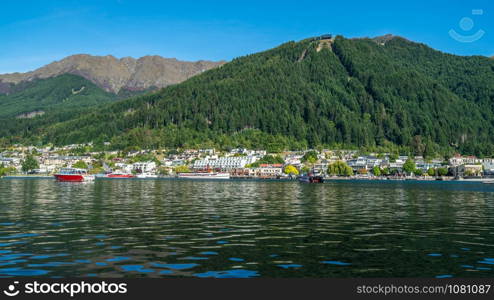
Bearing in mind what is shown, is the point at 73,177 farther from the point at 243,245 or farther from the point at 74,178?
the point at 243,245

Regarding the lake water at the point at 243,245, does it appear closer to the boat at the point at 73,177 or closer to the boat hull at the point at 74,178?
the boat hull at the point at 74,178

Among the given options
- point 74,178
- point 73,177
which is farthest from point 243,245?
point 73,177

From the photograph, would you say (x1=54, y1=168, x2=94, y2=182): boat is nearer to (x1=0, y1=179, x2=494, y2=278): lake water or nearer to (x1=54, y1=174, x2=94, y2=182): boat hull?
(x1=54, y1=174, x2=94, y2=182): boat hull

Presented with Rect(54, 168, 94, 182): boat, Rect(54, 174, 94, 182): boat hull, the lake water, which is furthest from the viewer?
Rect(54, 168, 94, 182): boat

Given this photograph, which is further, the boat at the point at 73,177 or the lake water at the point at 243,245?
the boat at the point at 73,177

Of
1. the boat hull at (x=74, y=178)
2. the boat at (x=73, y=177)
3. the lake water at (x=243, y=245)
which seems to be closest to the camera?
the lake water at (x=243, y=245)

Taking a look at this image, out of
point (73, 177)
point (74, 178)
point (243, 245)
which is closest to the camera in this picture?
point (243, 245)

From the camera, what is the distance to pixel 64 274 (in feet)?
62.1

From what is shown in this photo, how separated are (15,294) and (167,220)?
22.7 metres

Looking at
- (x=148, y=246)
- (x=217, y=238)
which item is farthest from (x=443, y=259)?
(x=148, y=246)

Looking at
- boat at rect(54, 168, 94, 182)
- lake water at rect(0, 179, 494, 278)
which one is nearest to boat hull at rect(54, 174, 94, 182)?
boat at rect(54, 168, 94, 182)

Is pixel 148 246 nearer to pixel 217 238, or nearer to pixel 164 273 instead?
pixel 217 238

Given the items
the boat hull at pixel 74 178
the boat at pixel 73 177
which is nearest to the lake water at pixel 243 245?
the boat hull at pixel 74 178

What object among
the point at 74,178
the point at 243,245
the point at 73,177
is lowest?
the point at 243,245
